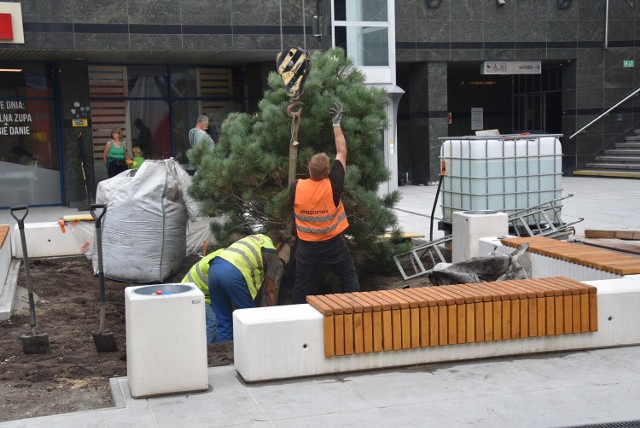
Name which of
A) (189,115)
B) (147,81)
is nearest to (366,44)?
(189,115)

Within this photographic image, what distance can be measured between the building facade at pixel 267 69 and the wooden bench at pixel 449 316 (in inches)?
258

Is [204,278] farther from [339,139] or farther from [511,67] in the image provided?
[511,67]

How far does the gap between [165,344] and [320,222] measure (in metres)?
2.51

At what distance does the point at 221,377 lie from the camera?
5.99 meters

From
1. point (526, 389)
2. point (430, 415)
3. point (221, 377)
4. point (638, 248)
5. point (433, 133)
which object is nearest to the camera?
point (430, 415)

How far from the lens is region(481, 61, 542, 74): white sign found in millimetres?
23750

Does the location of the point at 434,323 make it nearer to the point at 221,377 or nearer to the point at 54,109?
the point at 221,377

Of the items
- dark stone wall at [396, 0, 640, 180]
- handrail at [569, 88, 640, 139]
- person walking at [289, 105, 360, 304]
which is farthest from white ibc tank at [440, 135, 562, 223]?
handrail at [569, 88, 640, 139]

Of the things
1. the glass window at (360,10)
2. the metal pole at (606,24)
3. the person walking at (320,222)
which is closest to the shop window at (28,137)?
the glass window at (360,10)

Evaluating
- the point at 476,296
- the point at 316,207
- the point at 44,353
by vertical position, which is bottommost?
the point at 44,353

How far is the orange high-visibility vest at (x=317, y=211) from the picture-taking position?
7.70 metres

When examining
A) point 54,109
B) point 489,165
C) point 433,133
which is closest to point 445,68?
point 433,133

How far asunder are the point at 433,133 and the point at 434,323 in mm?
17442

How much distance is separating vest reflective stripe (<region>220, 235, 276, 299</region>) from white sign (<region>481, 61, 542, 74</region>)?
17.3 m
